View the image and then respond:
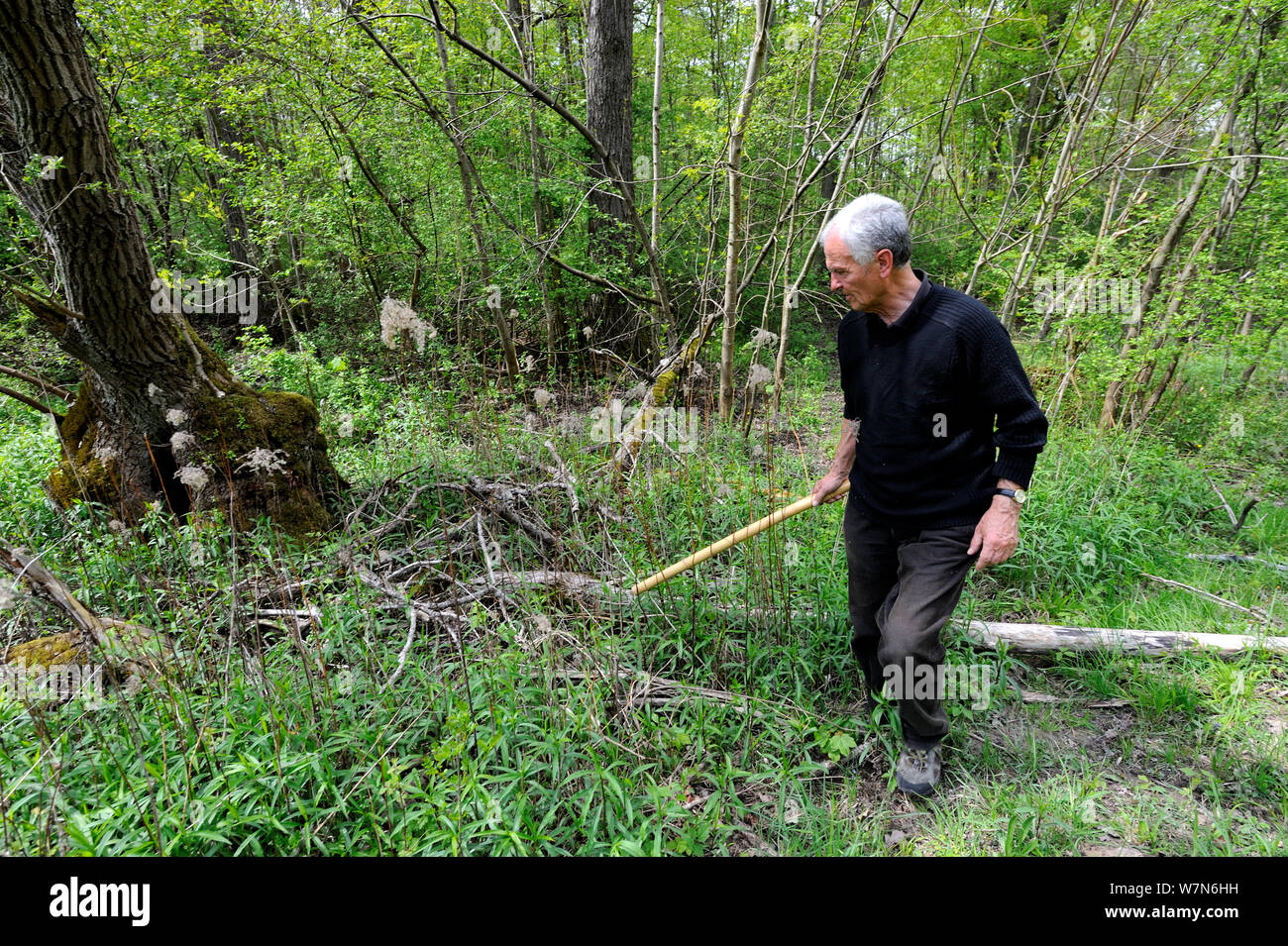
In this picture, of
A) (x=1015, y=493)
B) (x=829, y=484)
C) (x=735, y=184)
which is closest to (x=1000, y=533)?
(x=1015, y=493)

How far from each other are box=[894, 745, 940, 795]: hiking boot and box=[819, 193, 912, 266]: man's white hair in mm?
1829

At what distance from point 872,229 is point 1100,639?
2.30 m

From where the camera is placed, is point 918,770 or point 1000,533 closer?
point 1000,533

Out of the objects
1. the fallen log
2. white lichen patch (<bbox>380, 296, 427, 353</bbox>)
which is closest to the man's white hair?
the fallen log

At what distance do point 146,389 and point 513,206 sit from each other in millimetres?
4626

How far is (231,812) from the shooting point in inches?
67.6

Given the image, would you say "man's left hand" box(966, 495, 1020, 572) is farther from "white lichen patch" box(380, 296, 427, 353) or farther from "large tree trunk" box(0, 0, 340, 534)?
"large tree trunk" box(0, 0, 340, 534)

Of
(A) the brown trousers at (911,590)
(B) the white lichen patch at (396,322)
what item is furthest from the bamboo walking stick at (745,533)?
(B) the white lichen patch at (396,322)

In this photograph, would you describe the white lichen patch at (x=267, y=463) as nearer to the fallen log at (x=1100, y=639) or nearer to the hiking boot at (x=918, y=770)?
the hiking boot at (x=918, y=770)

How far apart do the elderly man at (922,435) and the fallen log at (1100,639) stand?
0.84 metres

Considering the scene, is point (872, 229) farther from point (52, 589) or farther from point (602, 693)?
point (52, 589)

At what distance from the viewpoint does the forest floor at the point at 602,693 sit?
1.85 meters

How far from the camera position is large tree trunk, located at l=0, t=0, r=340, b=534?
2748 millimetres

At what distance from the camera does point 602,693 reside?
229 cm
